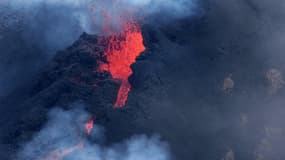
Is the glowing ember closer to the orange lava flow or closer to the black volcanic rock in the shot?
the black volcanic rock

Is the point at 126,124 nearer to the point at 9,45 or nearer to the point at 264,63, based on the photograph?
the point at 264,63

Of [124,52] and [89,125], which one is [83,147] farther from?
[124,52]

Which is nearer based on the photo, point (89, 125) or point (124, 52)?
point (89, 125)

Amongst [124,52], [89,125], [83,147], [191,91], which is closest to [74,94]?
[89,125]

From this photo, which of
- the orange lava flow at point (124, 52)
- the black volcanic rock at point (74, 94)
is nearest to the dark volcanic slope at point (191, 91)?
the black volcanic rock at point (74, 94)

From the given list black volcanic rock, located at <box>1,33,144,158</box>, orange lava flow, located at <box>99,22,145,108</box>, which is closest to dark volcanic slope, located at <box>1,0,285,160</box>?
black volcanic rock, located at <box>1,33,144,158</box>
